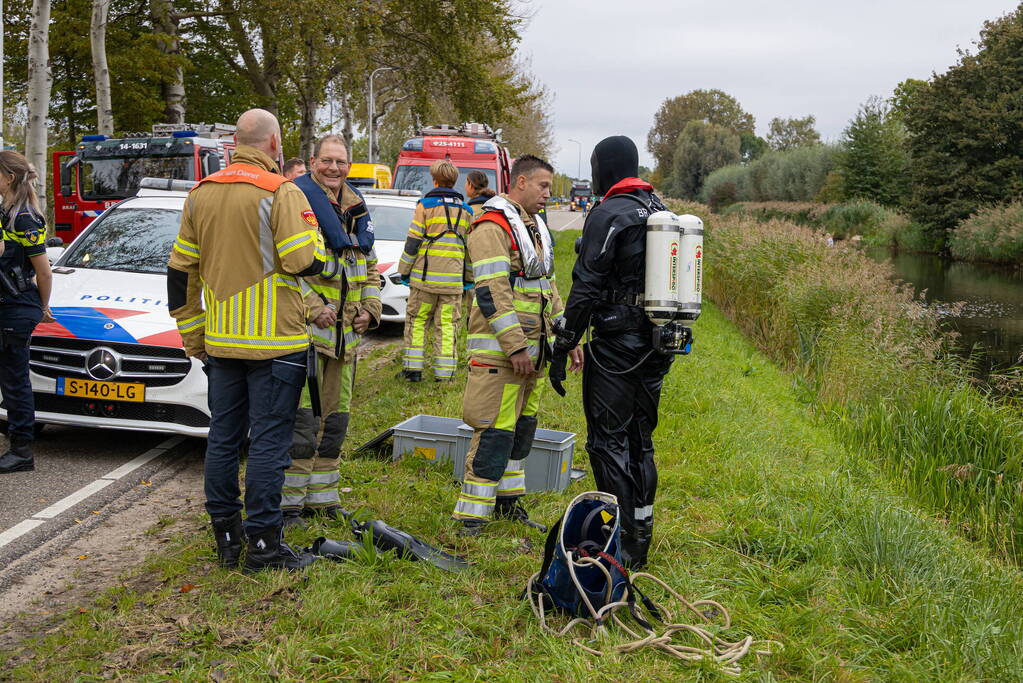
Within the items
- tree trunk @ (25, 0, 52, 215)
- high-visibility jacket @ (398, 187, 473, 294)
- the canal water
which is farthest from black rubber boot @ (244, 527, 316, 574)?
tree trunk @ (25, 0, 52, 215)

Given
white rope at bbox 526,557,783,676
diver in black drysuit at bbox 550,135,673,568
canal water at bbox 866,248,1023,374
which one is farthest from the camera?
canal water at bbox 866,248,1023,374

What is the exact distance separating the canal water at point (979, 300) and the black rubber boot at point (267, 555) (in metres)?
10.3

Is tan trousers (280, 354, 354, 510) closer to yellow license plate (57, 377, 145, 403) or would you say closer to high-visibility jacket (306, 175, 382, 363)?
high-visibility jacket (306, 175, 382, 363)

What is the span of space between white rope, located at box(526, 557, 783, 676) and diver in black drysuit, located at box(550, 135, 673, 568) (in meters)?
0.64

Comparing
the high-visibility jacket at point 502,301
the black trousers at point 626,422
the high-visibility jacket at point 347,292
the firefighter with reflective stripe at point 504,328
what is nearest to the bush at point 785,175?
the firefighter with reflective stripe at point 504,328

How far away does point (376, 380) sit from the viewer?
30.2 feet

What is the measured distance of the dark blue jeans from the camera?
427cm

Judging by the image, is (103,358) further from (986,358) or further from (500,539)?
(986,358)

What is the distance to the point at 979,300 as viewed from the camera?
66.9 feet

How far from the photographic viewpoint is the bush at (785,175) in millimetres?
60156

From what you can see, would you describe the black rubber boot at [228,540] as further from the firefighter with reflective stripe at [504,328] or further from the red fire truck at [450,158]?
the red fire truck at [450,158]

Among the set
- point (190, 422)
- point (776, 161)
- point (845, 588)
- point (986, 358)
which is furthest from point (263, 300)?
point (776, 161)

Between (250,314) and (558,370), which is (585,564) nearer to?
(558,370)

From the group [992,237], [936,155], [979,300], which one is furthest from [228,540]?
[936,155]
